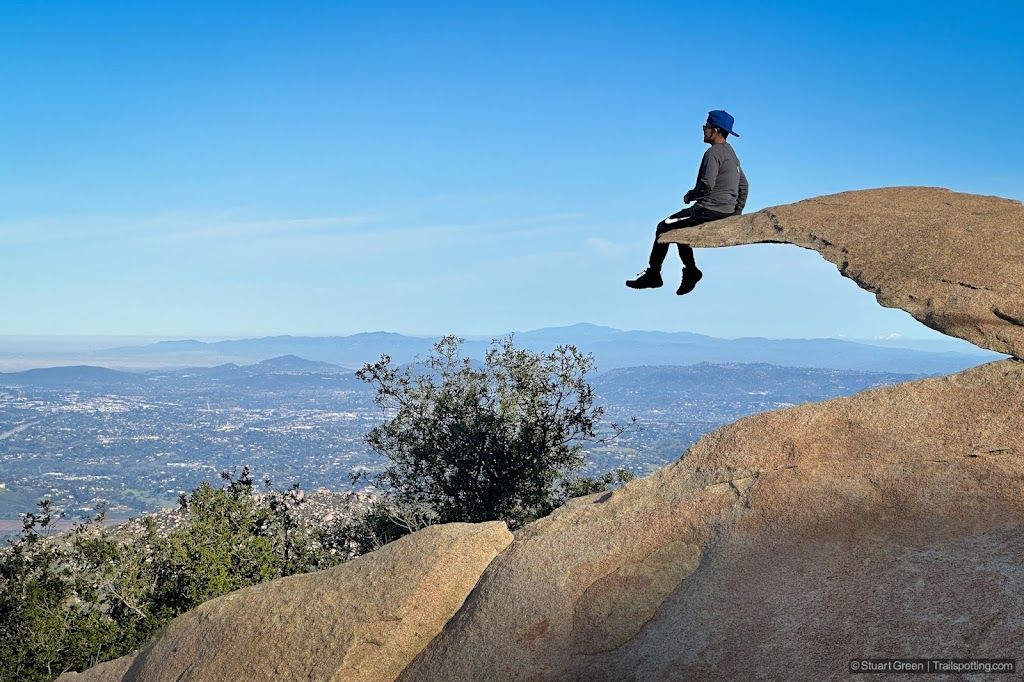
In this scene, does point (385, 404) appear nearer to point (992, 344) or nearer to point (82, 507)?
point (992, 344)

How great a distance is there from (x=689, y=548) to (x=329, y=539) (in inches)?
816

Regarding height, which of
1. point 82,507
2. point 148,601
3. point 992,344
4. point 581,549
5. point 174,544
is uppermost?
point 992,344

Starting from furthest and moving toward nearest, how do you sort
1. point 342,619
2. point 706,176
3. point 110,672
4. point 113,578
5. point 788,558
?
point 113,578 < point 706,176 < point 110,672 < point 342,619 < point 788,558

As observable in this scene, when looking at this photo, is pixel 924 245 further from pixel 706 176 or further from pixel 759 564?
pixel 759 564

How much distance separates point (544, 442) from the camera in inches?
1129

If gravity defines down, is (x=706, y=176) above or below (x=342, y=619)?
above

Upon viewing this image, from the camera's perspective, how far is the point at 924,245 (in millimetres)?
12312

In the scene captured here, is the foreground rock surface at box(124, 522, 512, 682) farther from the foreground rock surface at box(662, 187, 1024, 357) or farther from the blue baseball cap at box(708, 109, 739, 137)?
the blue baseball cap at box(708, 109, 739, 137)

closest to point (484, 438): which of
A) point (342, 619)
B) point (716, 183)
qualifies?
point (716, 183)

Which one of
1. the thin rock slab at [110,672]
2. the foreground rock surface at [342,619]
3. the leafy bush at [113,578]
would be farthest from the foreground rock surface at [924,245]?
the leafy bush at [113,578]

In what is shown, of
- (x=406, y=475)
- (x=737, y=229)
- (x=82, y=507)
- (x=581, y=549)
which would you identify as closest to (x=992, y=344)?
(x=737, y=229)

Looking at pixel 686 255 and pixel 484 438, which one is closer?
pixel 686 255

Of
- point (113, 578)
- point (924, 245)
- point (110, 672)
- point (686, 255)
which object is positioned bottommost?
point (113, 578)

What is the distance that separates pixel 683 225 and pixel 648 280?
1533mm
